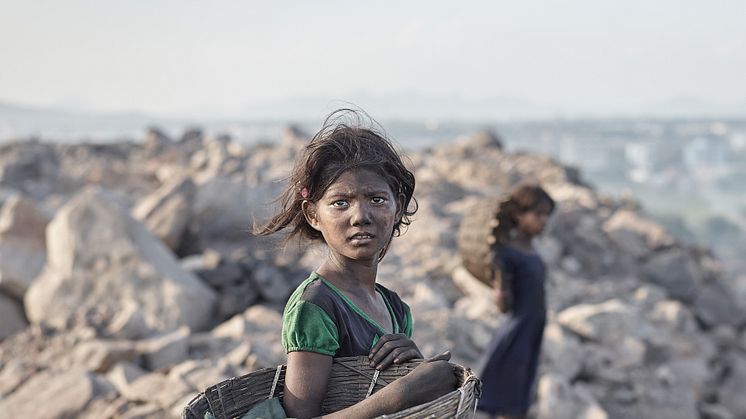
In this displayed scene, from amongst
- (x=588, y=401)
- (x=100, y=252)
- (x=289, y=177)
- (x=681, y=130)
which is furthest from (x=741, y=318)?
(x=681, y=130)

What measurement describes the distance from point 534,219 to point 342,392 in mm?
2841

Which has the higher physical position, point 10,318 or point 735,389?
point 10,318

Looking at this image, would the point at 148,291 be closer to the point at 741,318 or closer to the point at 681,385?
the point at 681,385

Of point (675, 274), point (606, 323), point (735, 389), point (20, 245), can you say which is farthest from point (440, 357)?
point (675, 274)

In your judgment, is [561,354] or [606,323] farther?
[606,323]

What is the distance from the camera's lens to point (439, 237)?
9781 millimetres

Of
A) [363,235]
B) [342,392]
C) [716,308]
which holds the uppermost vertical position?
[363,235]

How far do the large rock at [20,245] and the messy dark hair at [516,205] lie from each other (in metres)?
4.77

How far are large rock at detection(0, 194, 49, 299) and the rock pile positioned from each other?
2cm

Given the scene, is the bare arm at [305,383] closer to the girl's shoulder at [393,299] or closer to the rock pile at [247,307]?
the girl's shoulder at [393,299]

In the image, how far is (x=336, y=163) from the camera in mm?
2057

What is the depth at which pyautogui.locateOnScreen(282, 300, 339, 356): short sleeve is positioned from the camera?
1.90 meters

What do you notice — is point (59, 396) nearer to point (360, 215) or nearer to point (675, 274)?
point (360, 215)

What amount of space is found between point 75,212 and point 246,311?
1855 millimetres
